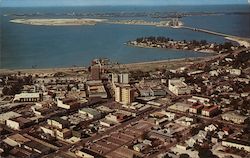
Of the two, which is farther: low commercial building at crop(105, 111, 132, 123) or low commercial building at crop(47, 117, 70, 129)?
low commercial building at crop(105, 111, 132, 123)

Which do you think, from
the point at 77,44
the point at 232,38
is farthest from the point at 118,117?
the point at 232,38

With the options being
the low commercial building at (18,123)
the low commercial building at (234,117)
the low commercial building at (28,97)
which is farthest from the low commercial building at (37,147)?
the low commercial building at (234,117)

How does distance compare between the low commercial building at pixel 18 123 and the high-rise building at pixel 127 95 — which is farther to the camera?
the high-rise building at pixel 127 95

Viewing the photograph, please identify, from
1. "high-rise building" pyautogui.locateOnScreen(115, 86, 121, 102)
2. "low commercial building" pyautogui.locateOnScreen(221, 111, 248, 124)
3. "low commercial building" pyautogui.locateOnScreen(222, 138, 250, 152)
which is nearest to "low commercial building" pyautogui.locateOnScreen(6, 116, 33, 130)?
"high-rise building" pyautogui.locateOnScreen(115, 86, 121, 102)

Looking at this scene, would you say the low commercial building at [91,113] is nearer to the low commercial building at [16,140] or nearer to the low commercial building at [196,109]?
the low commercial building at [16,140]

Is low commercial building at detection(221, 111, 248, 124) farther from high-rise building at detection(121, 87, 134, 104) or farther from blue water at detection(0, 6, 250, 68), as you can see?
blue water at detection(0, 6, 250, 68)

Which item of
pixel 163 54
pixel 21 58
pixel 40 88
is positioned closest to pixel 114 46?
pixel 163 54

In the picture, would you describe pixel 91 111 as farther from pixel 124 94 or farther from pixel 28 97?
pixel 28 97
